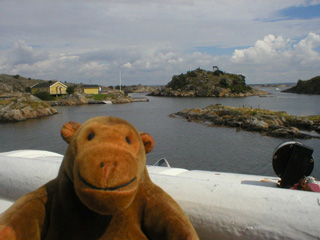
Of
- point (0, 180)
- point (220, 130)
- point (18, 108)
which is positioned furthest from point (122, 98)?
point (0, 180)

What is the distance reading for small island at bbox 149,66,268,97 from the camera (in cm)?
9862

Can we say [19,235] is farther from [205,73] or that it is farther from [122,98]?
[205,73]

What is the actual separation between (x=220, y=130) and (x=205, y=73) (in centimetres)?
9075

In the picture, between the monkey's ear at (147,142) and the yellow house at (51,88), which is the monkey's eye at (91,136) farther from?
the yellow house at (51,88)

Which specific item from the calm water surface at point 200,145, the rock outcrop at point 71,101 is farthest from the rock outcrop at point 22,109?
the rock outcrop at point 71,101

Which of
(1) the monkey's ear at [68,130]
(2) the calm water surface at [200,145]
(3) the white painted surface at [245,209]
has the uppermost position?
(1) the monkey's ear at [68,130]

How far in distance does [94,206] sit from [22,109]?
41385mm

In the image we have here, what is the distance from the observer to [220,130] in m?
27.1

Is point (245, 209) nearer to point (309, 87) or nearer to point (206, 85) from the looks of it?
point (206, 85)

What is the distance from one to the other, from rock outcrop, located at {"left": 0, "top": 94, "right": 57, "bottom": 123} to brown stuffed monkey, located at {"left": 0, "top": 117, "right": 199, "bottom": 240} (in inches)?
1539

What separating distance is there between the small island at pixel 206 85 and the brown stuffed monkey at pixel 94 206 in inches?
3820

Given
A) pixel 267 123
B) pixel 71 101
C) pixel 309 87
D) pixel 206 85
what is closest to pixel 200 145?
pixel 267 123

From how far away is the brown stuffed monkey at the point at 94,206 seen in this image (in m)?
1.62

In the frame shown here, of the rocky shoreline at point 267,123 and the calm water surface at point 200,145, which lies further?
the rocky shoreline at point 267,123
